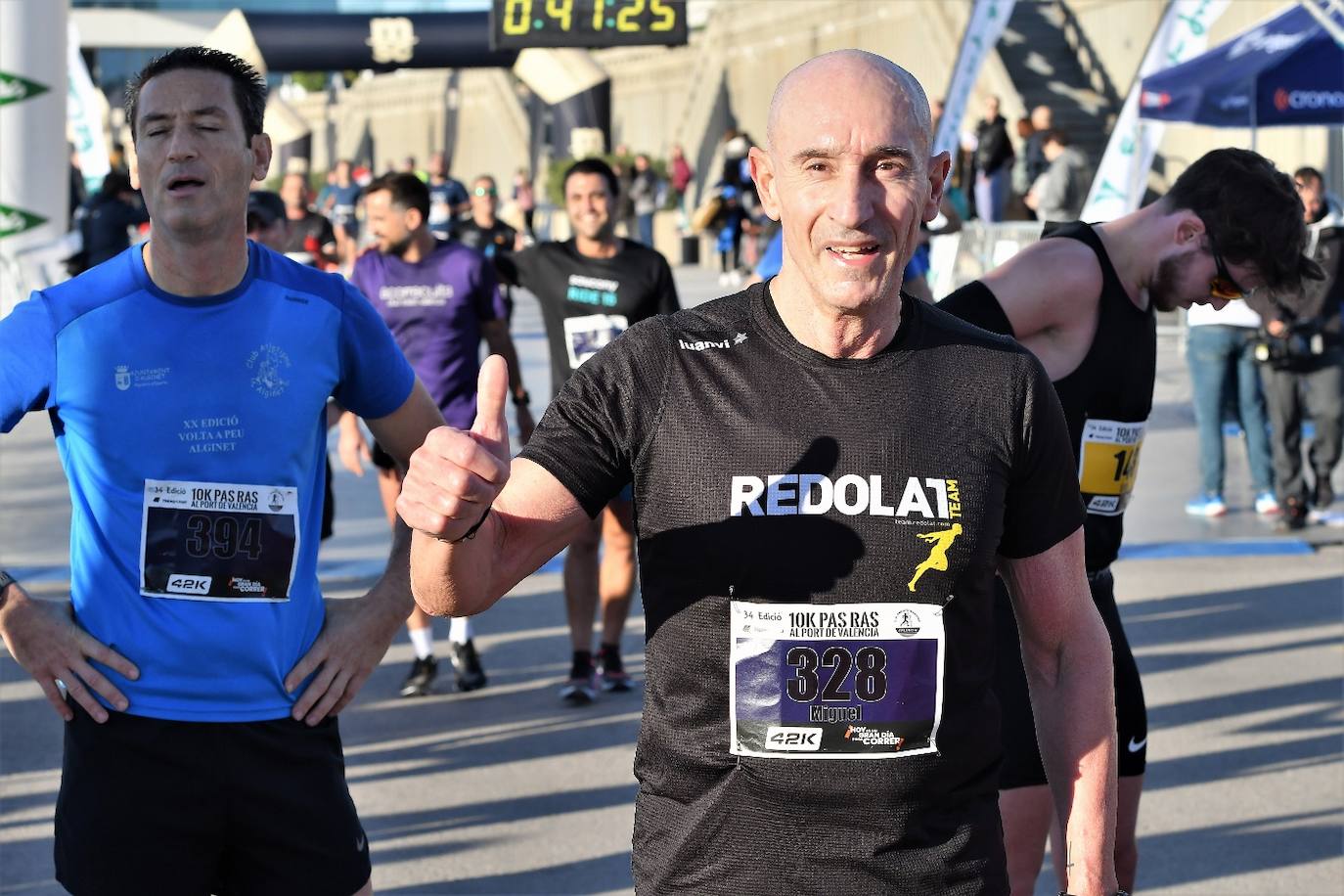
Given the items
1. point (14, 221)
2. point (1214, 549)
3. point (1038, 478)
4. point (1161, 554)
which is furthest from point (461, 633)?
point (1038, 478)

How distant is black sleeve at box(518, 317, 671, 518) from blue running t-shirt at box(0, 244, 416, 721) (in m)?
0.94

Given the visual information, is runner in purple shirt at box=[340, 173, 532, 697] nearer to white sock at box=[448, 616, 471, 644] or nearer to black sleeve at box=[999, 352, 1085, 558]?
white sock at box=[448, 616, 471, 644]

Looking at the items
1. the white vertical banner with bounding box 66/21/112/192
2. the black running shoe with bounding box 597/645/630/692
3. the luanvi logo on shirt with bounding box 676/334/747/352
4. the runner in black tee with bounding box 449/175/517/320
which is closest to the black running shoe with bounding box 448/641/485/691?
the black running shoe with bounding box 597/645/630/692

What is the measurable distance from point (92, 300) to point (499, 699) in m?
4.25

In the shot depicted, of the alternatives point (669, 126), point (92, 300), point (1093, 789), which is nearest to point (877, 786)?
point (1093, 789)

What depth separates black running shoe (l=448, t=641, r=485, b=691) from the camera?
7488mm

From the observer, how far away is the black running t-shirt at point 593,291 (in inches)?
301

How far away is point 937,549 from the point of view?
246cm

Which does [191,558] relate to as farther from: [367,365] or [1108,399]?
[1108,399]

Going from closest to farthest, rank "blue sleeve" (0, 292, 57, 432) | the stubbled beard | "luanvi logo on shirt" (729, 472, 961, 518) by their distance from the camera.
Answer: "luanvi logo on shirt" (729, 472, 961, 518) < "blue sleeve" (0, 292, 57, 432) < the stubbled beard

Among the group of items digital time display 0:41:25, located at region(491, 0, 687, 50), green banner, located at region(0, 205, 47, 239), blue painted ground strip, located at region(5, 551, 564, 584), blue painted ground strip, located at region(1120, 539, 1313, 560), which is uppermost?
digital time display 0:41:25, located at region(491, 0, 687, 50)

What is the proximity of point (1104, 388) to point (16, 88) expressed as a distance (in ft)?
27.9

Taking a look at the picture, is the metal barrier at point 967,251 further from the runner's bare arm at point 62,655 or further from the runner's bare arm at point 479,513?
the runner's bare arm at point 479,513

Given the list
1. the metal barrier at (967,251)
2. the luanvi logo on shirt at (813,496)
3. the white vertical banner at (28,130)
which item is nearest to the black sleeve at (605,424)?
the luanvi logo on shirt at (813,496)
